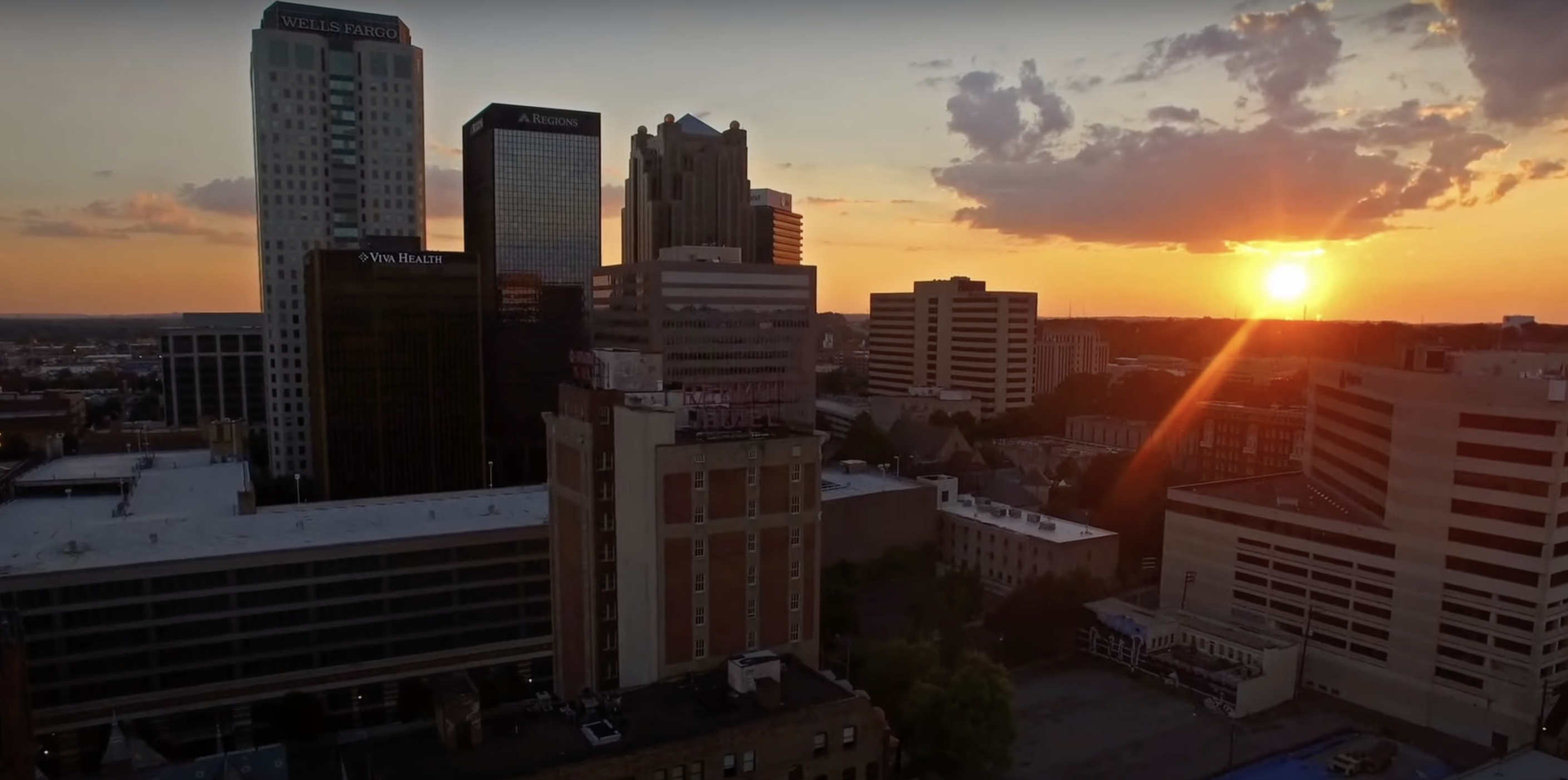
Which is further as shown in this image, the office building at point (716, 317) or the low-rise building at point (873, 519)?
the office building at point (716, 317)

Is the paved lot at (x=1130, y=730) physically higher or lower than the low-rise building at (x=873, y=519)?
lower

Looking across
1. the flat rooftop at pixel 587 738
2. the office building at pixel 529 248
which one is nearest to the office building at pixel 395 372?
the office building at pixel 529 248

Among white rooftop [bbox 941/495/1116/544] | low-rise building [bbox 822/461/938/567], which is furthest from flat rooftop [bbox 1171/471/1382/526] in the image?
low-rise building [bbox 822/461/938/567]

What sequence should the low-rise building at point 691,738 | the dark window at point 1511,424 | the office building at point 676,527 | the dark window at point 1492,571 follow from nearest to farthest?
the low-rise building at point 691,738 < the office building at point 676,527 < the dark window at point 1511,424 < the dark window at point 1492,571

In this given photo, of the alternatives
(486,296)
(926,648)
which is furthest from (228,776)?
(486,296)

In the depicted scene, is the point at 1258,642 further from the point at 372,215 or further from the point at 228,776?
the point at 372,215

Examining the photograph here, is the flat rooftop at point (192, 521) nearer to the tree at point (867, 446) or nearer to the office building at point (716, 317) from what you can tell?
the tree at point (867, 446)
